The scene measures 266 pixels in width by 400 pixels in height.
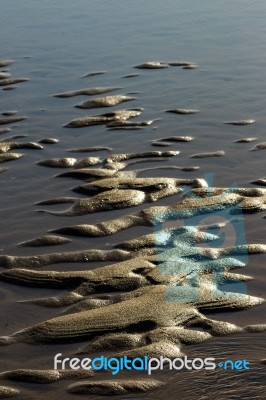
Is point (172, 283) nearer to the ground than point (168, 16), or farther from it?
nearer to the ground

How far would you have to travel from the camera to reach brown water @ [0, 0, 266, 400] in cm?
421

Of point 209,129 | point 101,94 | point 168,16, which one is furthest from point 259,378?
point 168,16

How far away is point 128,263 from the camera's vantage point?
5.06 m

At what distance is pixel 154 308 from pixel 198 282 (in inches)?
17.2

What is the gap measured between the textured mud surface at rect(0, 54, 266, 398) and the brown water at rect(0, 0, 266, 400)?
Result: 5 cm

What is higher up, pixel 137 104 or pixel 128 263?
pixel 137 104

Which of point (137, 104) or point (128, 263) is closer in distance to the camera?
point (128, 263)

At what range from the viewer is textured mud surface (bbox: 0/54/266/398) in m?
4.23

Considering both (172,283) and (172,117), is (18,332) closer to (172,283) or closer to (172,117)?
(172,283)

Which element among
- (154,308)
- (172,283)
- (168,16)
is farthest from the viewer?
(168,16)

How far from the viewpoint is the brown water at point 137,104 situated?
4215 mm

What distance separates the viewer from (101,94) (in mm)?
9148

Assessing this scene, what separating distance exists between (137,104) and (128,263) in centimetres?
393

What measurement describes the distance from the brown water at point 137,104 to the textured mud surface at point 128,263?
47 millimetres
